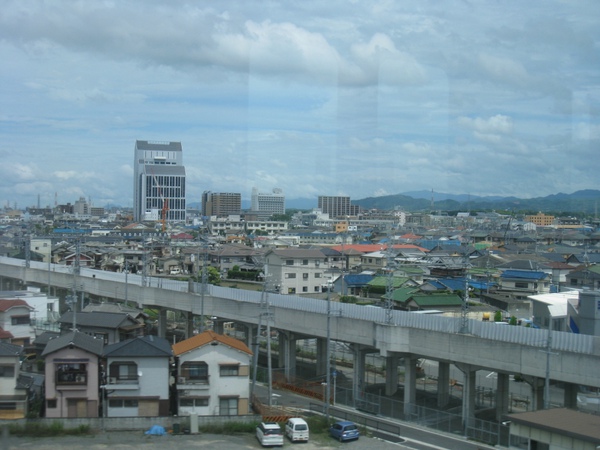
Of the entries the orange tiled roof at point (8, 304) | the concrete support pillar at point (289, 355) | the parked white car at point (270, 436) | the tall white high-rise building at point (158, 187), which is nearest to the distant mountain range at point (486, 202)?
the concrete support pillar at point (289, 355)

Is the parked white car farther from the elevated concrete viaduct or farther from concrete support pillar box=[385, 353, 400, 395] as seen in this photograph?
concrete support pillar box=[385, 353, 400, 395]

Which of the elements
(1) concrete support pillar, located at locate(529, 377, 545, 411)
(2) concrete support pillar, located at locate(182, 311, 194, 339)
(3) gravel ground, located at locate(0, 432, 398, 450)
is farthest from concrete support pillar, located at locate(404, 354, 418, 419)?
(2) concrete support pillar, located at locate(182, 311, 194, 339)

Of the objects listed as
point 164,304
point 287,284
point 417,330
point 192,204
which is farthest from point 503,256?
point 192,204

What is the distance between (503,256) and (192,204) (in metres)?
68.8

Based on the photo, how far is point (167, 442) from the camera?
7875 mm

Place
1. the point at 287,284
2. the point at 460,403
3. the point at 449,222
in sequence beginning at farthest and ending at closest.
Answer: the point at 449,222
the point at 287,284
the point at 460,403

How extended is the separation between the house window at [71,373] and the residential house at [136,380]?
0.96 ft

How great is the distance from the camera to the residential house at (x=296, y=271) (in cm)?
2161

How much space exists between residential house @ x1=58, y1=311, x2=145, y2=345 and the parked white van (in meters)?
4.83

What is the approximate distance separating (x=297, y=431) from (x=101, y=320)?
5.47 meters

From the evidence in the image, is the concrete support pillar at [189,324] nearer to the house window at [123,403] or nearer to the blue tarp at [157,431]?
the house window at [123,403]

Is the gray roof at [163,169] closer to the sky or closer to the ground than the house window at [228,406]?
closer to the sky

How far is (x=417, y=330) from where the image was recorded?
31.8 ft

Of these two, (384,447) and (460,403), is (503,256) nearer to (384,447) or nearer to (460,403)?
(460,403)
